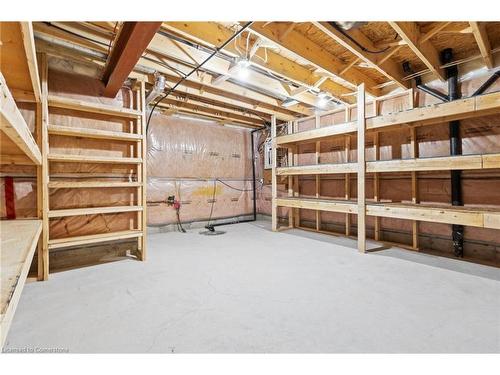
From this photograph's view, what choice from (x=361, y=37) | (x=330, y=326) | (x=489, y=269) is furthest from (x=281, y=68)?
(x=489, y=269)

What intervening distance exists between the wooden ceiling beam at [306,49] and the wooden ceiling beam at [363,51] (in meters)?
0.26

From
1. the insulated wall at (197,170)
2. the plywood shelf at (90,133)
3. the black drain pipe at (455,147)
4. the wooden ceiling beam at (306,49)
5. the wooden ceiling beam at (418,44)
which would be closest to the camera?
the wooden ceiling beam at (418,44)

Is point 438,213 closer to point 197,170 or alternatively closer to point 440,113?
point 440,113

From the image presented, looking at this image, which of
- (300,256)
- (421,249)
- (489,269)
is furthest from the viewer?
(421,249)

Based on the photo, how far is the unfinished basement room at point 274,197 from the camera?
53.3 inches

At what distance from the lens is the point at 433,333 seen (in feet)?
4.35

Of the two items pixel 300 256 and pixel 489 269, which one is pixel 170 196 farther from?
pixel 489 269

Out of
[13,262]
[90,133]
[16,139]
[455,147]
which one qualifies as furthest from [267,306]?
[455,147]

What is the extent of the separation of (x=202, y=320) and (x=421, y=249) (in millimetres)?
2941

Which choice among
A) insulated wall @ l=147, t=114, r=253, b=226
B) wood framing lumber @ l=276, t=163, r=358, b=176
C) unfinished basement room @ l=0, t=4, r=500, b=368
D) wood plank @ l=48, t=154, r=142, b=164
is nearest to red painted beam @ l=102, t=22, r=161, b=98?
unfinished basement room @ l=0, t=4, r=500, b=368

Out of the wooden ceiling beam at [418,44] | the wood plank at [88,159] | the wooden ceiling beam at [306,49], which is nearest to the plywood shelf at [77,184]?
the wood plank at [88,159]

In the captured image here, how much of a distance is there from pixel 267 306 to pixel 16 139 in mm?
1640

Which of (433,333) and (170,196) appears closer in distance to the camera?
(433,333)

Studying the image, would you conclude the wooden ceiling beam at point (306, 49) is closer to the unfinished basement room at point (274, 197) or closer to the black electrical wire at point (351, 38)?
the unfinished basement room at point (274, 197)
